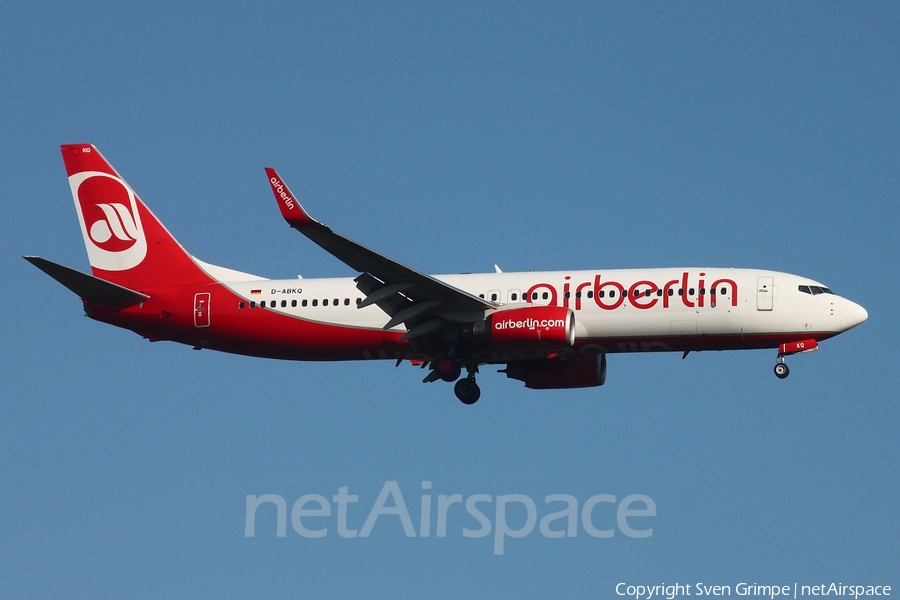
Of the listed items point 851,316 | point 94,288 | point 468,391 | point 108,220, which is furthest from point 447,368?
point 108,220

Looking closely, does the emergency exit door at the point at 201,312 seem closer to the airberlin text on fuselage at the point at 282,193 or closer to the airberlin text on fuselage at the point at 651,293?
the airberlin text on fuselage at the point at 282,193

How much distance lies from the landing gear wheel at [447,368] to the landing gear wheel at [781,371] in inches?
416

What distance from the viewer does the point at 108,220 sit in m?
49.8

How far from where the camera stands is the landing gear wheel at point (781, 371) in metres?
43.4

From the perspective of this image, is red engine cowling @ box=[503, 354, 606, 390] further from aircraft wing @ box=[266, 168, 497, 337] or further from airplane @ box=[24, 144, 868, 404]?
aircraft wing @ box=[266, 168, 497, 337]

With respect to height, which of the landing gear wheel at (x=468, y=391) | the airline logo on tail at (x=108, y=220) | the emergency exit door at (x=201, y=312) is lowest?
the landing gear wheel at (x=468, y=391)

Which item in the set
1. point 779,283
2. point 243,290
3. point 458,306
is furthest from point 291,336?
point 779,283

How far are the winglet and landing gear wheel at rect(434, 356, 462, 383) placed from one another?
8626 millimetres

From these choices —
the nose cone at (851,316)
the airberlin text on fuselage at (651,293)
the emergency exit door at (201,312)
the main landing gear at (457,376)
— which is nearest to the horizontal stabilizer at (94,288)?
the emergency exit door at (201,312)

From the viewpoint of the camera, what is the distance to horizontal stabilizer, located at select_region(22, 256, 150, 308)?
4453 centimetres

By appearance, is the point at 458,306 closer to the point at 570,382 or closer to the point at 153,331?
the point at 570,382

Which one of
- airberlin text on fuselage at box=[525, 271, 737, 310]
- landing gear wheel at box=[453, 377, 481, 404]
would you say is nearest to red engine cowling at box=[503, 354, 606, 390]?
landing gear wheel at box=[453, 377, 481, 404]

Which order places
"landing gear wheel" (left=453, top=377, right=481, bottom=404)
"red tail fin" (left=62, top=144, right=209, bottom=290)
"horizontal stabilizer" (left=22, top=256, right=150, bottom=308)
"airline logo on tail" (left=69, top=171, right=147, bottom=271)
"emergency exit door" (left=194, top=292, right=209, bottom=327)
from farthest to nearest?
"airline logo on tail" (left=69, top=171, right=147, bottom=271)
"red tail fin" (left=62, top=144, right=209, bottom=290)
"emergency exit door" (left=194, top=292, right=209, bottom=327)
"landing gear wheel" (left=453, top=377, right=481, bottom=404)
"horizontal stabilizer" (left=22, top=256, right=150, bottom=308)

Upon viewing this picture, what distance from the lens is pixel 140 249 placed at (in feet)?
162
